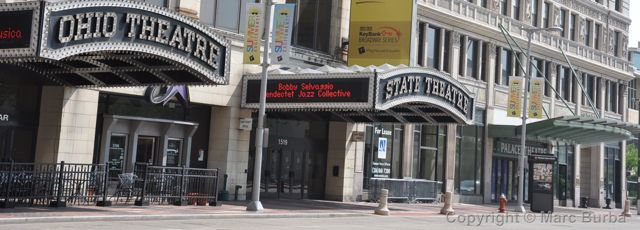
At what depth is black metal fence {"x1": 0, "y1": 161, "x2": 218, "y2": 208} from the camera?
2097 cm

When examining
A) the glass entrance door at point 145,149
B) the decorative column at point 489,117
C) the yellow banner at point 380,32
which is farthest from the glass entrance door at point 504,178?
the glass entrance door at point 145,149

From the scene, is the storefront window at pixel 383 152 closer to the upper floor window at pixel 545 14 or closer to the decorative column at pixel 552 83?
the decorative column at pixel 552 83

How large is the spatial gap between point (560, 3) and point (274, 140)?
85.5 ft

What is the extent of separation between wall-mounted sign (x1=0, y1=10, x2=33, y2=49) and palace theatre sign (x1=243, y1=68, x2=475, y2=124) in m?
12.4

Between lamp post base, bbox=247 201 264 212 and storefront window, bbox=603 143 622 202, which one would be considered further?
storefront window, bbox=603 143 622 202

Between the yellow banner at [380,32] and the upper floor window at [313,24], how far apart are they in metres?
1.38

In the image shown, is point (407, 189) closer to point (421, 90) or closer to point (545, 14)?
point (421, 90)

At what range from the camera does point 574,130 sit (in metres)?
44.2

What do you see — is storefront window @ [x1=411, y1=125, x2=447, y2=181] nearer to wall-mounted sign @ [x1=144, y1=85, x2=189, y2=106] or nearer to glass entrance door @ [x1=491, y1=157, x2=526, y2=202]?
glass entrance door @ [x1=491, y1=157, x2=526, y2=202]

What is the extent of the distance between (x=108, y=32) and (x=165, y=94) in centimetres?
890

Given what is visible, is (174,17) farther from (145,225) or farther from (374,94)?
(374,94)

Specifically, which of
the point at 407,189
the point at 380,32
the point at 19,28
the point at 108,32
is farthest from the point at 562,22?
the point at 19,28

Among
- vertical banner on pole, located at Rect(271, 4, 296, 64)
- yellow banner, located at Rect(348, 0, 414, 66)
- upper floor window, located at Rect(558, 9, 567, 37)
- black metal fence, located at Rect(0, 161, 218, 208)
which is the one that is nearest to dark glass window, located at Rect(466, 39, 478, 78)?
upper floor window, located at Rect(558, 9, 567, 37)

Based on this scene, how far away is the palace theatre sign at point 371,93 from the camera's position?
91.2 ft
